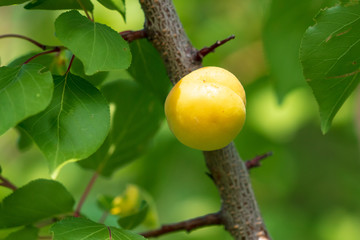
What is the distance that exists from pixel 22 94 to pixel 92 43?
13 centimetres

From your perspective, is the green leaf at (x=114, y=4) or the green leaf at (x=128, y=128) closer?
the green leaf at (x=114, y=4)

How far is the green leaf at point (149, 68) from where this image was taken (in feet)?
3.41

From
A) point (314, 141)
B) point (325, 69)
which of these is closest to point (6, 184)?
point (325, 69)

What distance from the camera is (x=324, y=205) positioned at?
2.95m

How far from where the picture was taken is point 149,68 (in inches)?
41.3

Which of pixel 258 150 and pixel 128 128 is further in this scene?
pixel 258 150

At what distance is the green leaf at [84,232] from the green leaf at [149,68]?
1.18ft

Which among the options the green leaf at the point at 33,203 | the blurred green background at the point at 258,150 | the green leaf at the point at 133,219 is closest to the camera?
the green leaf at the point at 33,203

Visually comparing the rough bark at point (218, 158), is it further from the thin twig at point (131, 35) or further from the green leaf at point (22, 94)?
the green leaf at point (22, 94)

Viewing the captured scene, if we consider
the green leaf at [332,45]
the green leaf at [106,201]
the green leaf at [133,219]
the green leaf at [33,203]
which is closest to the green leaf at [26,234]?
the green leaf at [33,203]

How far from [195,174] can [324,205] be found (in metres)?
0.80

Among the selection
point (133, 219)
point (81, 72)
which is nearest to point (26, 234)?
point (133, 219)

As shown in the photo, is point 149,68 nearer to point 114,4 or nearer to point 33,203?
point 114,4

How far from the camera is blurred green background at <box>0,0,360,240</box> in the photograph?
6.82ft
